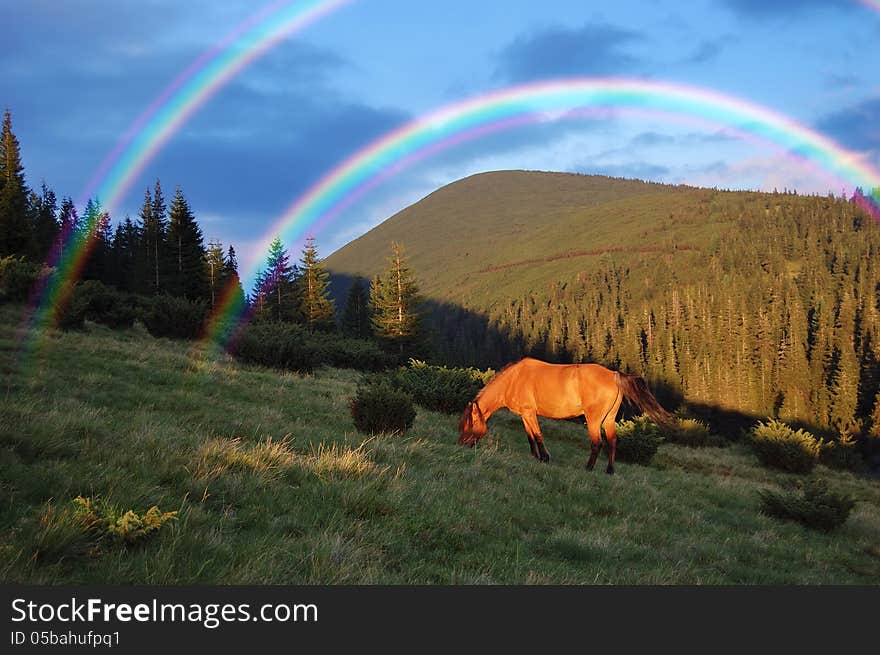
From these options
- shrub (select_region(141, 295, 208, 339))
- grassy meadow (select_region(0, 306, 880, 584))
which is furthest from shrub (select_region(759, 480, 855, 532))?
shrub (select_region(141, 295, 208, 339))

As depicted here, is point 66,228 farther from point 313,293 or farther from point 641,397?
point 641,397

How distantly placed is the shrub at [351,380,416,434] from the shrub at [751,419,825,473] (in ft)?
65.8

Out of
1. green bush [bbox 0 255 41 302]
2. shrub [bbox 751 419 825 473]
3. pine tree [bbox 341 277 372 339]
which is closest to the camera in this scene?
green bush [bbox 0 255 41 302]

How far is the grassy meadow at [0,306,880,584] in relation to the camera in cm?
378

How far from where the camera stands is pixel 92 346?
→ 1563 cm

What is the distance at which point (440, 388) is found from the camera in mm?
17453

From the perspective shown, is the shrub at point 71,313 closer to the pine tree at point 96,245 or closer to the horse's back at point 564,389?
the horse's back at point 564,389

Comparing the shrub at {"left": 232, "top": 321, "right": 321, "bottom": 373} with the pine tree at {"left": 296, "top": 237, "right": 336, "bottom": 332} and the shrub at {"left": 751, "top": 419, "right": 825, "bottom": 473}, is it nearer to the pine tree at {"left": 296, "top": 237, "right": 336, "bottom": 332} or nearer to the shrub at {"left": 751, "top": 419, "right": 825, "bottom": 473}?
the shrub at {"left": 751, "top": 419, "right": 825, "bottom": 473}

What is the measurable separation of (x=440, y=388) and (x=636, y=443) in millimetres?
6079

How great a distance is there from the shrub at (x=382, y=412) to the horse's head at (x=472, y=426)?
1.25m

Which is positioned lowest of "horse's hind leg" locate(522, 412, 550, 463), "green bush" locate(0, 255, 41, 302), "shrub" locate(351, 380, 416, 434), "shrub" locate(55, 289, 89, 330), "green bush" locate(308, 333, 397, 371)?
"horse's hind leg" locate(522, 412, 550, 463)

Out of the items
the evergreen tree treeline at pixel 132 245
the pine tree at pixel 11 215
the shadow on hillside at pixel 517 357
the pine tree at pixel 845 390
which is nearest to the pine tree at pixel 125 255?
the evergreen tree treeline at pixel 132 245

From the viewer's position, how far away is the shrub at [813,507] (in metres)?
10.6

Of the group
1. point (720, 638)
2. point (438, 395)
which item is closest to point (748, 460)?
point (438, 395)
